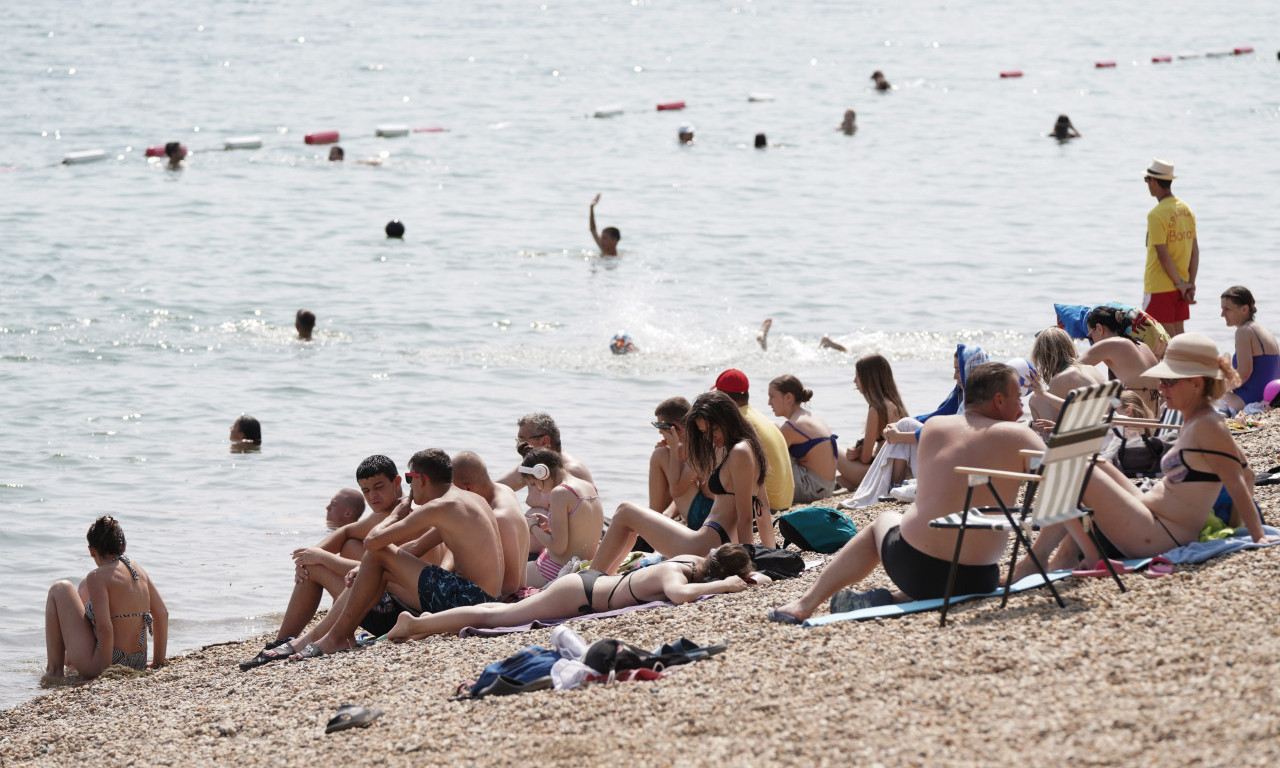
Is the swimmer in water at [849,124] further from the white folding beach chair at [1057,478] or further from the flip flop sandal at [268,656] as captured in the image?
the white folding beach chair at [1057,478]

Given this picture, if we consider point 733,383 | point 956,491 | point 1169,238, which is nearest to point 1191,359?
point 956,491

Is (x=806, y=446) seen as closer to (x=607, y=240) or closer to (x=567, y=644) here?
(x=567, y=644)

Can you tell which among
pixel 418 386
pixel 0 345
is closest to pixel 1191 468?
pixel 418 386

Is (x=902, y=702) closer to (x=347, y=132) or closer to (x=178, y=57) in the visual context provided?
(x=347, y=132)

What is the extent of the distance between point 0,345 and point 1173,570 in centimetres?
1331

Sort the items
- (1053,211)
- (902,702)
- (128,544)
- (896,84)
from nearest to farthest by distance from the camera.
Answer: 1. (902,702)
2. (128,544)
3. (1053,211)
4. (896,84)

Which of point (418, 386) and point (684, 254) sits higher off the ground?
point (684, 254)

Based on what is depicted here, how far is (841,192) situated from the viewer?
24.1 meters

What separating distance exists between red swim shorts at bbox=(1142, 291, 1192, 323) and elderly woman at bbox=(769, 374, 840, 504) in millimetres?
3171

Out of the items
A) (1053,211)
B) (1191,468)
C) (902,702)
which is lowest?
(902,702)

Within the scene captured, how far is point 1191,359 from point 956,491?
1.09m

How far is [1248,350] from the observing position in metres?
8.88

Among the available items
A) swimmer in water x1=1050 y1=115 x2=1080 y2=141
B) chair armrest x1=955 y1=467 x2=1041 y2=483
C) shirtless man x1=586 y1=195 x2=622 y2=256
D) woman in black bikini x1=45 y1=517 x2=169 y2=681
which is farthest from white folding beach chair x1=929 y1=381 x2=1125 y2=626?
swimmer in water x1=1050 y1=115 x2=1080 y2=141

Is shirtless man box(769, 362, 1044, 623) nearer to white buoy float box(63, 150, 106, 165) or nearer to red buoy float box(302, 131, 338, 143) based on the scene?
white buoy float box(63, 150, 106, 165)
